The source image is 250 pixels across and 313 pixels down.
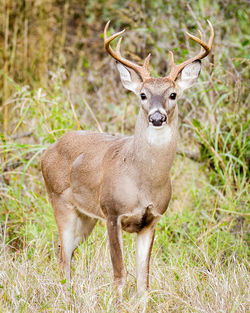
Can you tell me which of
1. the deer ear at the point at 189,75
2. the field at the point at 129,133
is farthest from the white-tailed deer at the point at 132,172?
the field at the point at 129,133

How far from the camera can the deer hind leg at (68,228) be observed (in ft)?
14.9

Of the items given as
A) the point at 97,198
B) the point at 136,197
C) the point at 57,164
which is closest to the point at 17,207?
the point at 57,164

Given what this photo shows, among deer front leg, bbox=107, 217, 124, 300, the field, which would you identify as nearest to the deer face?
deer front leg, bbox=107, 217, 124, 300

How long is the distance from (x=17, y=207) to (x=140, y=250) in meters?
1.80

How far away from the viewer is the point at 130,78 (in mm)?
4270

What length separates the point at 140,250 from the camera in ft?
13.6

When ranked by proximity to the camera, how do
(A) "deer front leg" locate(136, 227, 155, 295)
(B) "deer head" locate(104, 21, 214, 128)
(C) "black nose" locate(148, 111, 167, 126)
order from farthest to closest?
(A) "deer front leg" locate(136, 227, 155, 295), (B) "deer head" locate(104, 21, 214, 128), (C) "black nose" locate(148, 111, 167, 126)

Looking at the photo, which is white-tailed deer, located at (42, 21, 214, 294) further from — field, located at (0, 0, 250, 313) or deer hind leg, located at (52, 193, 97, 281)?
field, located at (0, 0, 250, 313)

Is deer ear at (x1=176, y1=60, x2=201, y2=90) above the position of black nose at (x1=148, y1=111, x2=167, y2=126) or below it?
above

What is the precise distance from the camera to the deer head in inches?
148

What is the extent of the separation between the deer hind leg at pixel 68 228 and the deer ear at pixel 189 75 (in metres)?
1.25

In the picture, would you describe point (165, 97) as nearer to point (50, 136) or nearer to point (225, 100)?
point (50, 136)

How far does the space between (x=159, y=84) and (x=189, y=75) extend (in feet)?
1.23

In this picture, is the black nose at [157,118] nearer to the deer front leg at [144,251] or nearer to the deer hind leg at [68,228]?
the deer front leg at [144,251]
